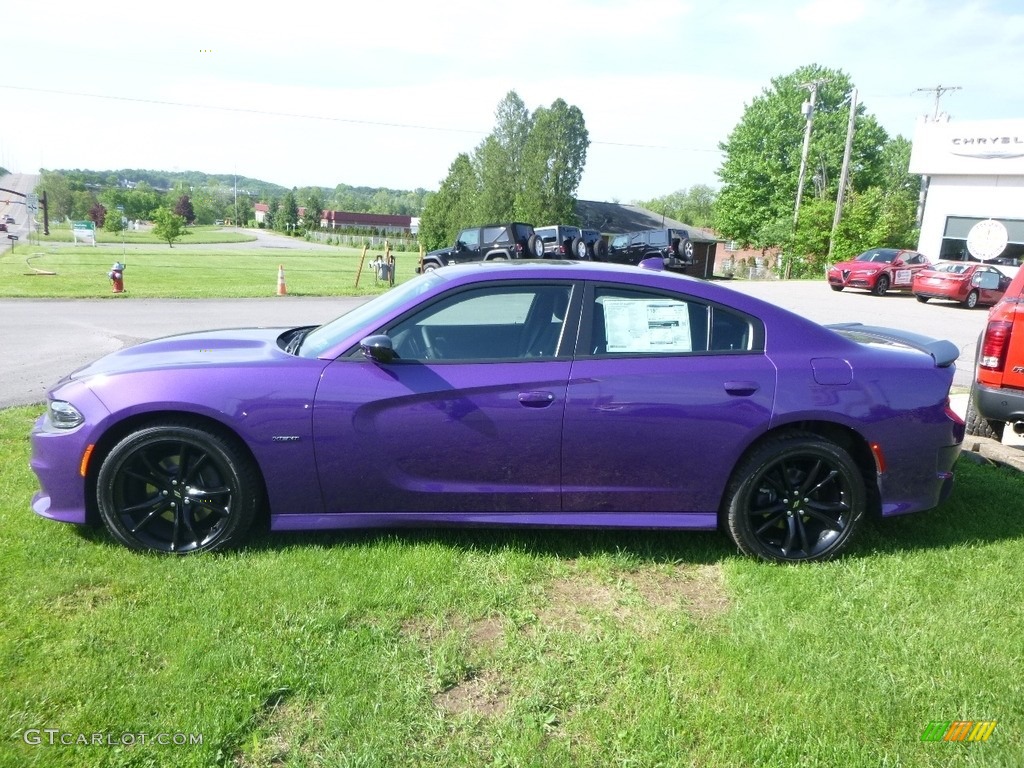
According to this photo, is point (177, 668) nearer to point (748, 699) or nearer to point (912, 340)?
point (748, 699)

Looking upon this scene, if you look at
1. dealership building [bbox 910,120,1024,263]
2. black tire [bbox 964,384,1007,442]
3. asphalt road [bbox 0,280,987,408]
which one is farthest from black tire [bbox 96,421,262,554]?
dealership building [bbox 910,120,1024,263]

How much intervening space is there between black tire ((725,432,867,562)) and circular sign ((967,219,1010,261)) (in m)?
29.5

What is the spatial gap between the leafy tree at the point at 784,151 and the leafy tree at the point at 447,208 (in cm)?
2391

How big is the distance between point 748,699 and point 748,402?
1.47m

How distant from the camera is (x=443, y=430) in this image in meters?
3.52

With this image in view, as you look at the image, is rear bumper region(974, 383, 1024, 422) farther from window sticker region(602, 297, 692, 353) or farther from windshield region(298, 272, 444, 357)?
windshield region(298, 272, 444, 357)

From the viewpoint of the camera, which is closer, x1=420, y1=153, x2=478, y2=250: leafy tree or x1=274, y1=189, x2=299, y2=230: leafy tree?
x1=420, y1=153, x2=478, y2=250: leafy tree

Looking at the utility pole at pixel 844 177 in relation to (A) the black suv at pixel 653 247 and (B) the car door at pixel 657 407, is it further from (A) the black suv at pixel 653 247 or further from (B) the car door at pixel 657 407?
(B) the car door at pixel 657 407

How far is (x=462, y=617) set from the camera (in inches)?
124

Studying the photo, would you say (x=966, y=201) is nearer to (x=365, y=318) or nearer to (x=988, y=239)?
(x=988, y=239)

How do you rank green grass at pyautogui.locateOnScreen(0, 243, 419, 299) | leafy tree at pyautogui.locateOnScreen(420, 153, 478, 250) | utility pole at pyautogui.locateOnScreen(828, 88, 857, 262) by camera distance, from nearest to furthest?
→ green grass at pyautogui.locateOnScreen(0, 243, 419, 299), utility pole at pyautogui.locateOnScreen(828, 88, 857, 262), leafy tree at pyautogui.locateOnScreen(420, 153, 478, 250)

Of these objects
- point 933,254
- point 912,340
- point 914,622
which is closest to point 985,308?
point 933,254

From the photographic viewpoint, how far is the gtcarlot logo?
2.34 meters

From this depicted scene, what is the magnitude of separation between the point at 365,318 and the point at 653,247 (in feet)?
86.7
